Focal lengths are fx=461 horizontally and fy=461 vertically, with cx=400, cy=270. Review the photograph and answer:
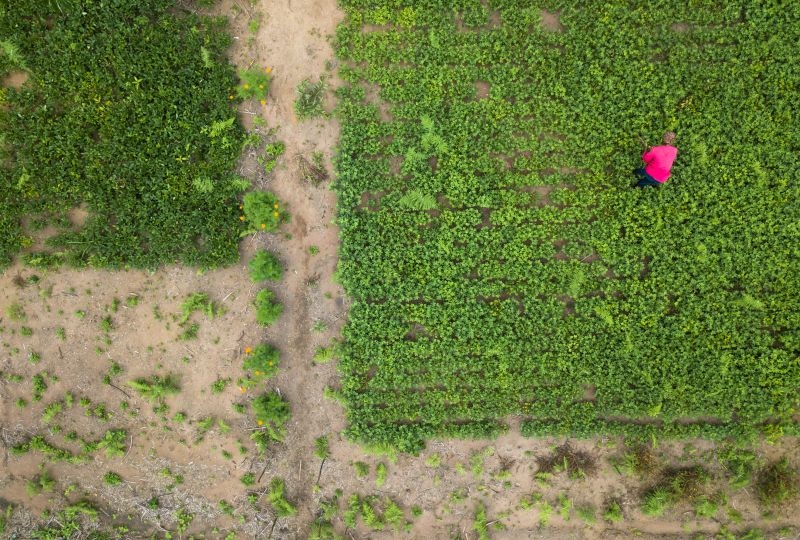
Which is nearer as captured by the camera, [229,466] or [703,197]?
[703,197]

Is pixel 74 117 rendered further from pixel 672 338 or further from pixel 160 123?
pixel 672 338

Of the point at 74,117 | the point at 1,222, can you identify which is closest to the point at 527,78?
the point at 74,117

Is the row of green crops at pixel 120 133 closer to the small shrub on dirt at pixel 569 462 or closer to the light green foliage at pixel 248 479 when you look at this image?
the light green foliage at pixel 248 479

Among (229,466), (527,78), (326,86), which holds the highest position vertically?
(527,78)

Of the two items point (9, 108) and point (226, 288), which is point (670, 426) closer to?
point (226, 288)

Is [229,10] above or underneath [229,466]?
above
